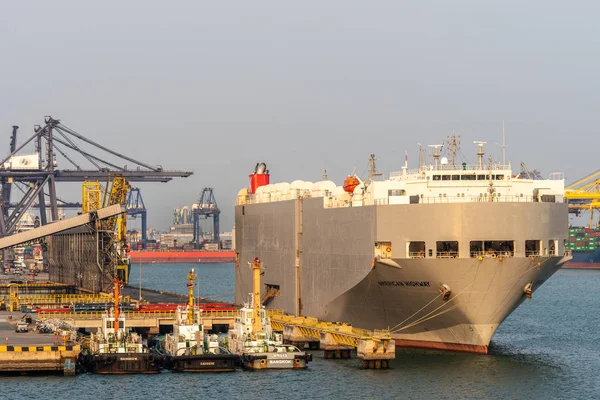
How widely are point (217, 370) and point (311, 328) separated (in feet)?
28.9

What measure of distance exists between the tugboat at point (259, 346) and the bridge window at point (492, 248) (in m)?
9.58

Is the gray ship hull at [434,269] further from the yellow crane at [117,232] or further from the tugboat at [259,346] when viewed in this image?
the yellow crane at [117,232]

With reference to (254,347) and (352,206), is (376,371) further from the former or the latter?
(352,206)

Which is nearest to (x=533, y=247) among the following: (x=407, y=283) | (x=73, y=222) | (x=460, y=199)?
(x=460, y=199)

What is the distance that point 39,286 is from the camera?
10712 centimetres

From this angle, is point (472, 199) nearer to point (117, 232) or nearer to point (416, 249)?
point (416, 249)

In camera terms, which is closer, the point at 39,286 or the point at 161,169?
the point at 39,286

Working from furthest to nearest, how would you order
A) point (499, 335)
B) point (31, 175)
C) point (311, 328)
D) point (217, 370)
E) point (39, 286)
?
point (31, 175), point (39, 286), point (499, 335), point (311, 328), point (217, 370)

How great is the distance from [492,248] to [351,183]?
35.8ft

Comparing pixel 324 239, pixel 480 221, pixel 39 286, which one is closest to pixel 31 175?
pixel 39 286

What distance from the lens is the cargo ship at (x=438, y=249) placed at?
181 feet

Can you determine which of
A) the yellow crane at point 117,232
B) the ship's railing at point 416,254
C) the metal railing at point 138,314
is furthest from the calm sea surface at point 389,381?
the yellow crane at point 117,232

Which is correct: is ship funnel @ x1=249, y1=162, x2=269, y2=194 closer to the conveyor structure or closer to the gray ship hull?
the conveyor structure

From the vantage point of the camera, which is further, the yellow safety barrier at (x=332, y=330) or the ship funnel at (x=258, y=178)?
the ship funnel at (x=258, y=178)
